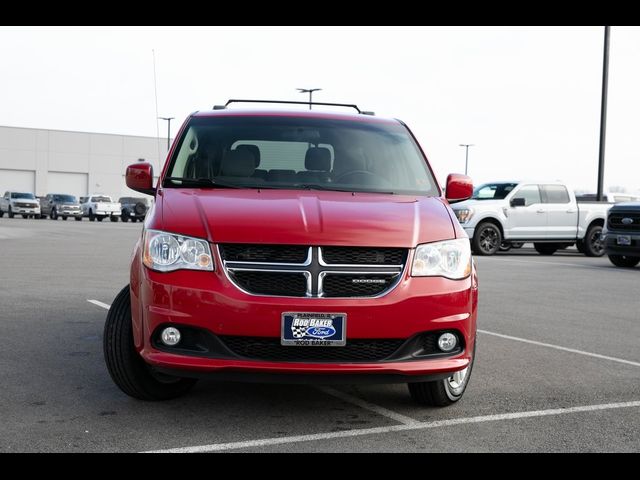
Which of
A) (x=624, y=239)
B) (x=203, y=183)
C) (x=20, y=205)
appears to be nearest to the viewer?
(x=203, y=183)

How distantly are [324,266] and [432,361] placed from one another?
784 millimetres

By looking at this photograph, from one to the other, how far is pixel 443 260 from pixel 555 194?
57.4 ft

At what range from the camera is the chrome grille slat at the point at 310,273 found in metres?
4.52

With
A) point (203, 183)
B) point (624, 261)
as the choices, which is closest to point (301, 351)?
point (203, 183)

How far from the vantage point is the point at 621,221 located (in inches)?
692

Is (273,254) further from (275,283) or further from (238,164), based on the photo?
(238,164)

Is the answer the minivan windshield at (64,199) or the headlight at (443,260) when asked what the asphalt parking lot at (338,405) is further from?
the minivan windshield at (64,199)

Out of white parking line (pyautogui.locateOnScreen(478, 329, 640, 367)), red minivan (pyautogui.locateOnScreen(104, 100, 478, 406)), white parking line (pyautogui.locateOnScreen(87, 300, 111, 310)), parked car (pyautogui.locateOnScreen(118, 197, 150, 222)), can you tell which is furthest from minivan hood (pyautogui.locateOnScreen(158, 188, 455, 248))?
parked car (pyautogui.locateOnScreen(118, 197, 150, 222))

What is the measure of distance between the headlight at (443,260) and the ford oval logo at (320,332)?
21.3 inches

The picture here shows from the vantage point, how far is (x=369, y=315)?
4.50m

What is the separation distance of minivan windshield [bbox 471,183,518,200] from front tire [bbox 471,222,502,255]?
32.9 inches
